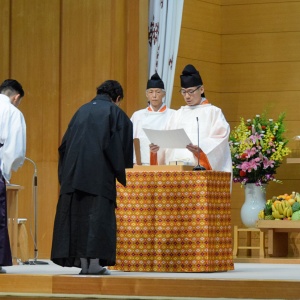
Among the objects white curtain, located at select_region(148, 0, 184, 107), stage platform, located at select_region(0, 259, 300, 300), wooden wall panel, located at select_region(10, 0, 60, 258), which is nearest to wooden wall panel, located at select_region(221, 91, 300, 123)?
white curtain, located at select_region(148, 0, 184, 107)

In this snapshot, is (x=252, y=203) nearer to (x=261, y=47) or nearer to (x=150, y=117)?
(x=150, y=117)

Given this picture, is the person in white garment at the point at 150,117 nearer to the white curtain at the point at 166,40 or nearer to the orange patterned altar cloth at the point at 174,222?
the white curtain at the point at 166,40

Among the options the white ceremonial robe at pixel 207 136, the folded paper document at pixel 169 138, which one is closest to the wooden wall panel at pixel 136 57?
the white ceremonial robe at pixel 207 136

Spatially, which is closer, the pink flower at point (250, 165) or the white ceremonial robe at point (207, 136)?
the white ceremonial robe at point (207, 136)

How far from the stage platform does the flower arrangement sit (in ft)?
10.7

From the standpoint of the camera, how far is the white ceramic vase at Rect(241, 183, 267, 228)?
10.3 m

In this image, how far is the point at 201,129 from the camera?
8234mm

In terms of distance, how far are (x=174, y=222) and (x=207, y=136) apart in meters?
0.98

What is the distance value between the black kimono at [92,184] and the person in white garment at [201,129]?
1084 mm

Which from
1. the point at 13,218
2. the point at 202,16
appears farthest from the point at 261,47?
the point at 13,218

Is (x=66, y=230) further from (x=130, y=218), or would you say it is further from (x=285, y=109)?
(x=285, y=109)

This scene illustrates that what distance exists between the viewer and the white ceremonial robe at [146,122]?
9.30 meters

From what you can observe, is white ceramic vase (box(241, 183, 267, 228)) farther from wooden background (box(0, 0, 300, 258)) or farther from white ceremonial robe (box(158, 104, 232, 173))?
white ceremonial robe (box(158, 104, 232, 173))

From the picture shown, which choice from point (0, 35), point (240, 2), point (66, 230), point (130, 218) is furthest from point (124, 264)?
point (240, 2)
